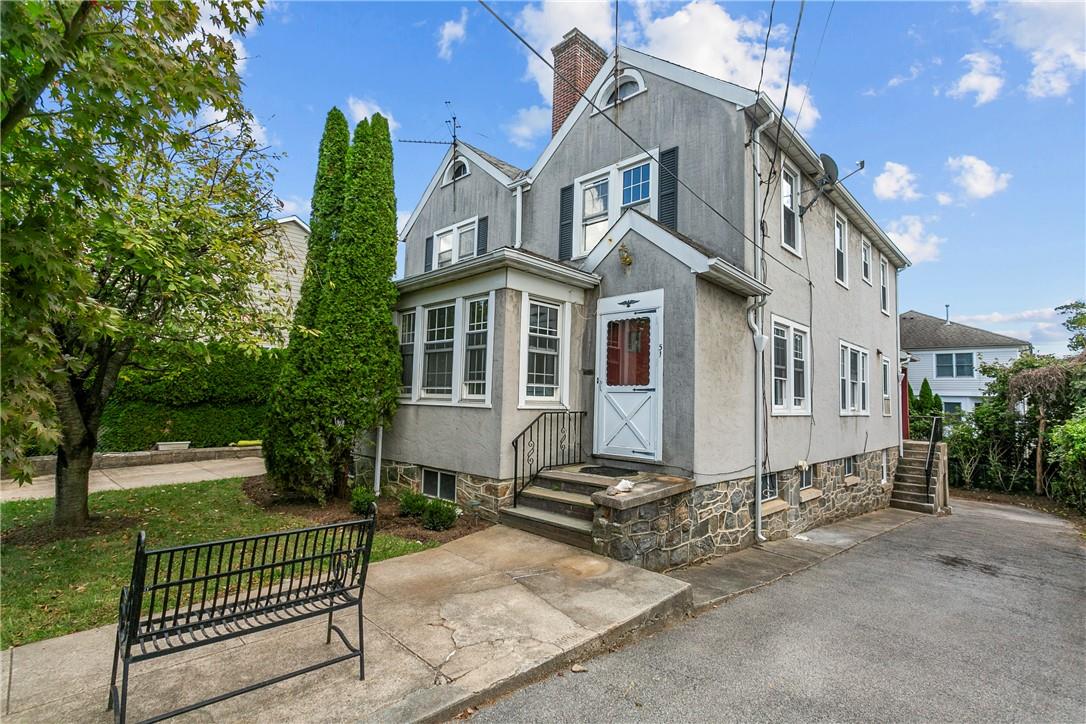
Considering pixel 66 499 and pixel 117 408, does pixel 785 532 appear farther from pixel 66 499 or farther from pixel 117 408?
pixel 117 408

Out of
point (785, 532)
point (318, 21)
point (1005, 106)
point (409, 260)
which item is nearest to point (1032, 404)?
point (1005, 106)

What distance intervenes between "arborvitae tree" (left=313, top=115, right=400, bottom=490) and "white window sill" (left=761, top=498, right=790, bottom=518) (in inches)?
249

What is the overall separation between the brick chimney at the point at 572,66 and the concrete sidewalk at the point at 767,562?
30.5ft

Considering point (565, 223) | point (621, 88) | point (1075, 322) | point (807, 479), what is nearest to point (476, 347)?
point (565, 223)

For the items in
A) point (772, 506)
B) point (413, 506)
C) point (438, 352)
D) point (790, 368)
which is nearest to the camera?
point (413, 506)

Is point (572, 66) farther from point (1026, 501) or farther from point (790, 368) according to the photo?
point (1026, 501)

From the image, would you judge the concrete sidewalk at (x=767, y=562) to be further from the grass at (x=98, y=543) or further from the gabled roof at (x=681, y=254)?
the gabled roof at (x=681, y=254)

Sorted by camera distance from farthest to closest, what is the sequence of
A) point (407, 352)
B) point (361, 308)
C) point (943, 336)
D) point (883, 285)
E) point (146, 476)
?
1. point (943, 336)
2. point (883, 285)
3. point (146, 476)
4. point (407, 352)
5. point (361, 308)

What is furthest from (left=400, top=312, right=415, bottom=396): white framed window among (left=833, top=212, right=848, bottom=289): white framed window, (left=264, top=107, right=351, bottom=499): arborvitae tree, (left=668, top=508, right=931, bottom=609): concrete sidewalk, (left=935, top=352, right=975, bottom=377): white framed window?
(left=935, top=352, right=975, bottom=377): white framed window

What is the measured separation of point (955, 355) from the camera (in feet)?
93.1

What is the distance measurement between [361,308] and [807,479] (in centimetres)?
903

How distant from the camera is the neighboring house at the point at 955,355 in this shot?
27.0 metres

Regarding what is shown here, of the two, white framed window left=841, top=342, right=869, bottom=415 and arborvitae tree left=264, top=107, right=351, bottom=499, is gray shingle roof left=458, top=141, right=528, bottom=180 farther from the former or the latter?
white framed window left=841, top=342, right=869, bottom=415

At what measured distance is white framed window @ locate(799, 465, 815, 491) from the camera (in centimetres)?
995
